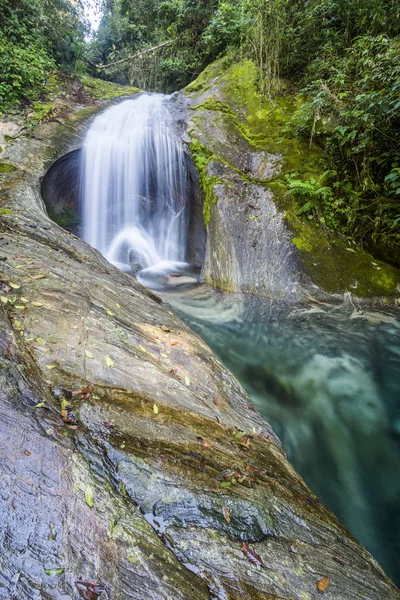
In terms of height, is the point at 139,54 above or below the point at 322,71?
above

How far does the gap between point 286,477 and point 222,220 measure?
17.9 ft

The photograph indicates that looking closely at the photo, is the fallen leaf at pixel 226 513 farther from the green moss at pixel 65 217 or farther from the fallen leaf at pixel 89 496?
the green moss at pixel 65 217

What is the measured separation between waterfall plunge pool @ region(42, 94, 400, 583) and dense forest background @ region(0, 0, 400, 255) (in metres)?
2.05

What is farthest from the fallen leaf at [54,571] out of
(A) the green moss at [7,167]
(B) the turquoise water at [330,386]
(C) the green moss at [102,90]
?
(C) the green moss at [102,90]

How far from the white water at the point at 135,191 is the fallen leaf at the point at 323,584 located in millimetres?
7226

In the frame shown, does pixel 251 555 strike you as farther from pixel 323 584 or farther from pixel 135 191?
pixel 135 191

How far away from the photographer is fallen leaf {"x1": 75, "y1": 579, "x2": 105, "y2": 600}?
1.11 m

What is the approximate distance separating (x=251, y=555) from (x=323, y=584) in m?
0.41

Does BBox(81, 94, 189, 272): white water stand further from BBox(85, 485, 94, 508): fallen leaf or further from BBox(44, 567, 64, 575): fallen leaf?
BBox(44, 567, 64, 575): fallen leaf

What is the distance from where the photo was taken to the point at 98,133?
8.74m

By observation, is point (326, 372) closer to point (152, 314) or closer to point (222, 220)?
point (152, 314)

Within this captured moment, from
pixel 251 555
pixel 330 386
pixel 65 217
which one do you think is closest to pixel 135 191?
pixel 65 217

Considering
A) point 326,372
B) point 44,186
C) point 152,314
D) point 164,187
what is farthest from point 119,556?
point 164,187

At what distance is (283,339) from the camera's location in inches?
203
